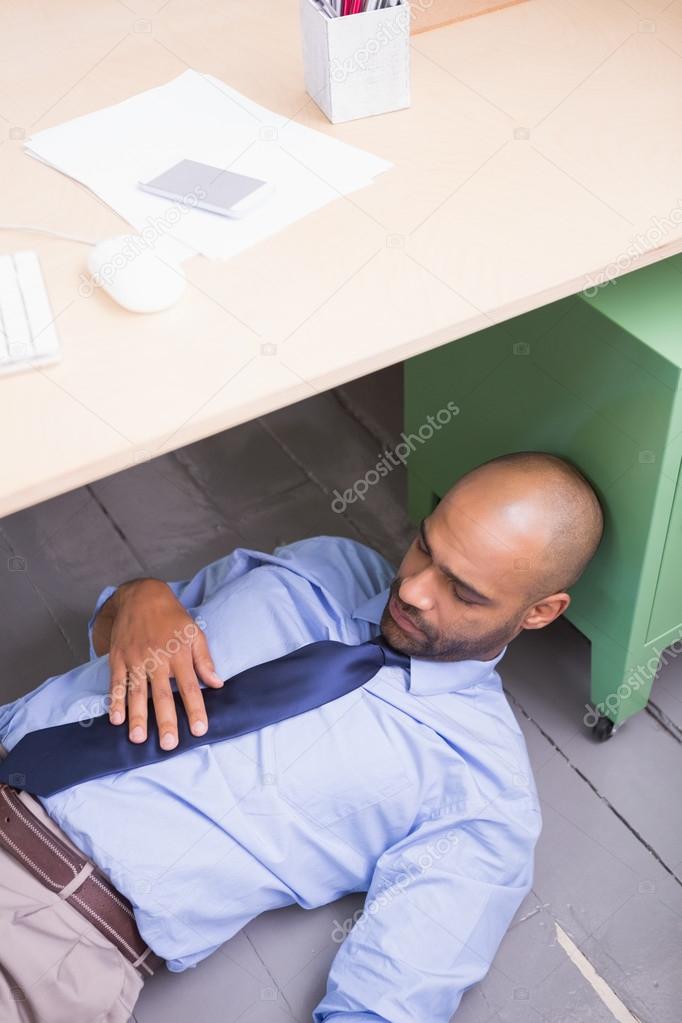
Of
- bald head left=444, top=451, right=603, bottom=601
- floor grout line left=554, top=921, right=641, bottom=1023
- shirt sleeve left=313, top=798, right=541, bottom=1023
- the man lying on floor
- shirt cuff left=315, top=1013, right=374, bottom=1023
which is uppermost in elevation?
bald head left=444, top=451, right=603, bottom=601

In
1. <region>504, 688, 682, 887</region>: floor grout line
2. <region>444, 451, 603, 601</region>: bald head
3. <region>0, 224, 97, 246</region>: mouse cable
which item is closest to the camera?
<region>0, 224, 97, 246</region>: mouse cable

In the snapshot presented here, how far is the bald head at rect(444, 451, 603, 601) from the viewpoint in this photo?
1.27 metres

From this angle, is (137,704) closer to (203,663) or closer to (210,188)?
(203,663)

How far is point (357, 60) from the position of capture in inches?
50.6

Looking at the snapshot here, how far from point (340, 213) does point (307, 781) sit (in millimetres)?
657

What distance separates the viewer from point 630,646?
4.80ft

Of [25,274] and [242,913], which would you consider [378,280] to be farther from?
[242,913]

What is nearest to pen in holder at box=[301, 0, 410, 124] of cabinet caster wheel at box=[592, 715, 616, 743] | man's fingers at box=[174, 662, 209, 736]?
man's fingers at box=[174, 662, 209, 736]

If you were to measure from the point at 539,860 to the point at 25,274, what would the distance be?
3.43 feet

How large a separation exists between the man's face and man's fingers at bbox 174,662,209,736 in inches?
9.8

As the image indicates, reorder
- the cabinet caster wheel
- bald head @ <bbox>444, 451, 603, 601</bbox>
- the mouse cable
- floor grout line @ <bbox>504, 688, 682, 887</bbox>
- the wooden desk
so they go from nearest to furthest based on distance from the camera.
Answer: the wooden desk, the mouse cable, bald head @ <bbox>444, 451, 603, 601</bbox>, floor grout line @ <bbox>504, 688, 682, 887</bbox>, the cabinet caster wheel

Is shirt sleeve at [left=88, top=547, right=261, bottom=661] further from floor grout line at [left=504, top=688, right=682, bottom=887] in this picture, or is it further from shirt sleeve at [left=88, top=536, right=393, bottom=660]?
floor grout line at [left=504, top=688, right=682, bottom=887]

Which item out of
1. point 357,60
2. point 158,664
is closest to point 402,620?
point 158,664

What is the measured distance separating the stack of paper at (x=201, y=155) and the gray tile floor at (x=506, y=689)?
2.70 feet
